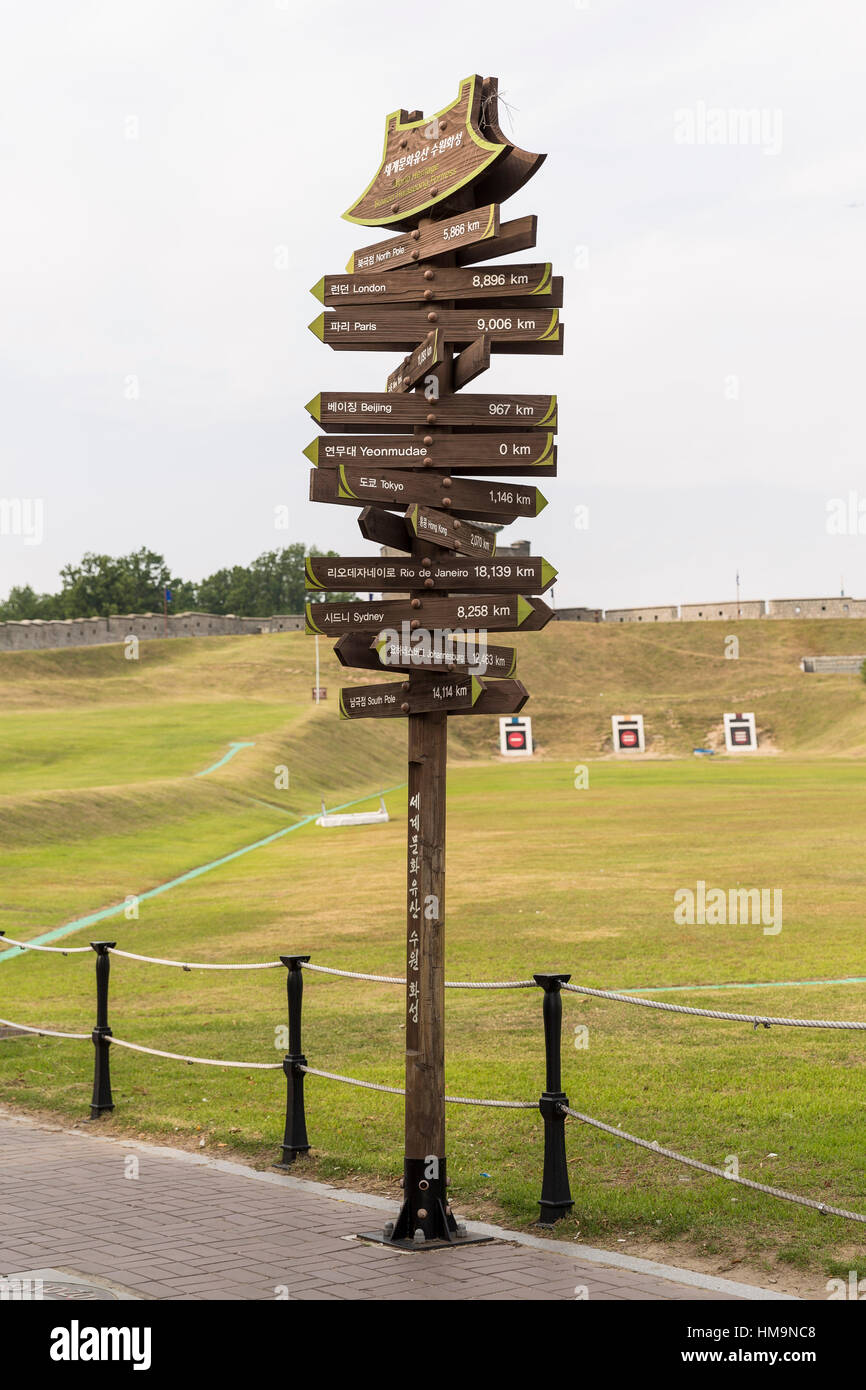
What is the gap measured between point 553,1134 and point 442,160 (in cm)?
550

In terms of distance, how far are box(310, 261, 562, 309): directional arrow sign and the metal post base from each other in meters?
4.82

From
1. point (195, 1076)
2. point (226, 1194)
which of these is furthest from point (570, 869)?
point (226, 1194)

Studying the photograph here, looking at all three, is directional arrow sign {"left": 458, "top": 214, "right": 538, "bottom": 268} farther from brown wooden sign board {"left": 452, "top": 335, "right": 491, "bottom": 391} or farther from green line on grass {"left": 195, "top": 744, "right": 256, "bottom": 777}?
green line on grass {"left": 195, "top": 744, "right": 256, "bottom": 777}

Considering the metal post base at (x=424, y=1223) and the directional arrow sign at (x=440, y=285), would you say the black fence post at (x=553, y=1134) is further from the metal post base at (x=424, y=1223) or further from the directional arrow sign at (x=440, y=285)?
the directional arrow sign at (x=440, y=285)

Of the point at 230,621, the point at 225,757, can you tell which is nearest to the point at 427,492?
the point at 225,757

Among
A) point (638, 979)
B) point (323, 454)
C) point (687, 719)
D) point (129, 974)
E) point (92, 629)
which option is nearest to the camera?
point (323, 454)

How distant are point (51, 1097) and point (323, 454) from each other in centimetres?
627

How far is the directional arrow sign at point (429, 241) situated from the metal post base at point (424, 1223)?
5.06m

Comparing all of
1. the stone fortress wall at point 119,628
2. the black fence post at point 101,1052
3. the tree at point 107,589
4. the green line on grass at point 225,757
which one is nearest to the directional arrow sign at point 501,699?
the black fence post at point 101,1052
